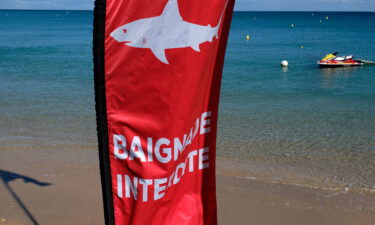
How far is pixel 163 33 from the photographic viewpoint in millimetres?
2180

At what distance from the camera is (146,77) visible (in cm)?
216

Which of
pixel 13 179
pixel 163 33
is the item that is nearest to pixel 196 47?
pixel 163 33

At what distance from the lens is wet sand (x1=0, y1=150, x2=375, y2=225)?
658 cm

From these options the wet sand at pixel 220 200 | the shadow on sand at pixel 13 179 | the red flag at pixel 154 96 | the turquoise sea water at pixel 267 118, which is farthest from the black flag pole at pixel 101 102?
the turquoise sea water at pixel 267 118

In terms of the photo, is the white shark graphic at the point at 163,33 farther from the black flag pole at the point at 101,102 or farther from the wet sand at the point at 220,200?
the wet sand at the point at 220,200

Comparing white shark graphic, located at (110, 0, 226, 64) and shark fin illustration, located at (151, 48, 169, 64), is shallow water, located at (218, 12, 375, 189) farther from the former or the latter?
shark fin illustration, located at (151, 48, 169, 64)

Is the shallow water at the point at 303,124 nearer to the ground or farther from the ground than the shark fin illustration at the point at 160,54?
nearer to the ground

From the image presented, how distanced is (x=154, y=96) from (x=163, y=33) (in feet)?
1.09

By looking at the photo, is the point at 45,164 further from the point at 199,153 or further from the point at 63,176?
the point at 199,153

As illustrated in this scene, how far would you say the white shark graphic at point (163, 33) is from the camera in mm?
2025

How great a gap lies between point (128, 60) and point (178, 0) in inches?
17.4

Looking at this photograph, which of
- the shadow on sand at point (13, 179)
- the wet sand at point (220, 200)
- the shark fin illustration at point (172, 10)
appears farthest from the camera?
the shadow on sand at point (13, 179)

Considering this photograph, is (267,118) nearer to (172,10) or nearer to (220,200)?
(220,200)

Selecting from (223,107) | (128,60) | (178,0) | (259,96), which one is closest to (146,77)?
(128,60)
